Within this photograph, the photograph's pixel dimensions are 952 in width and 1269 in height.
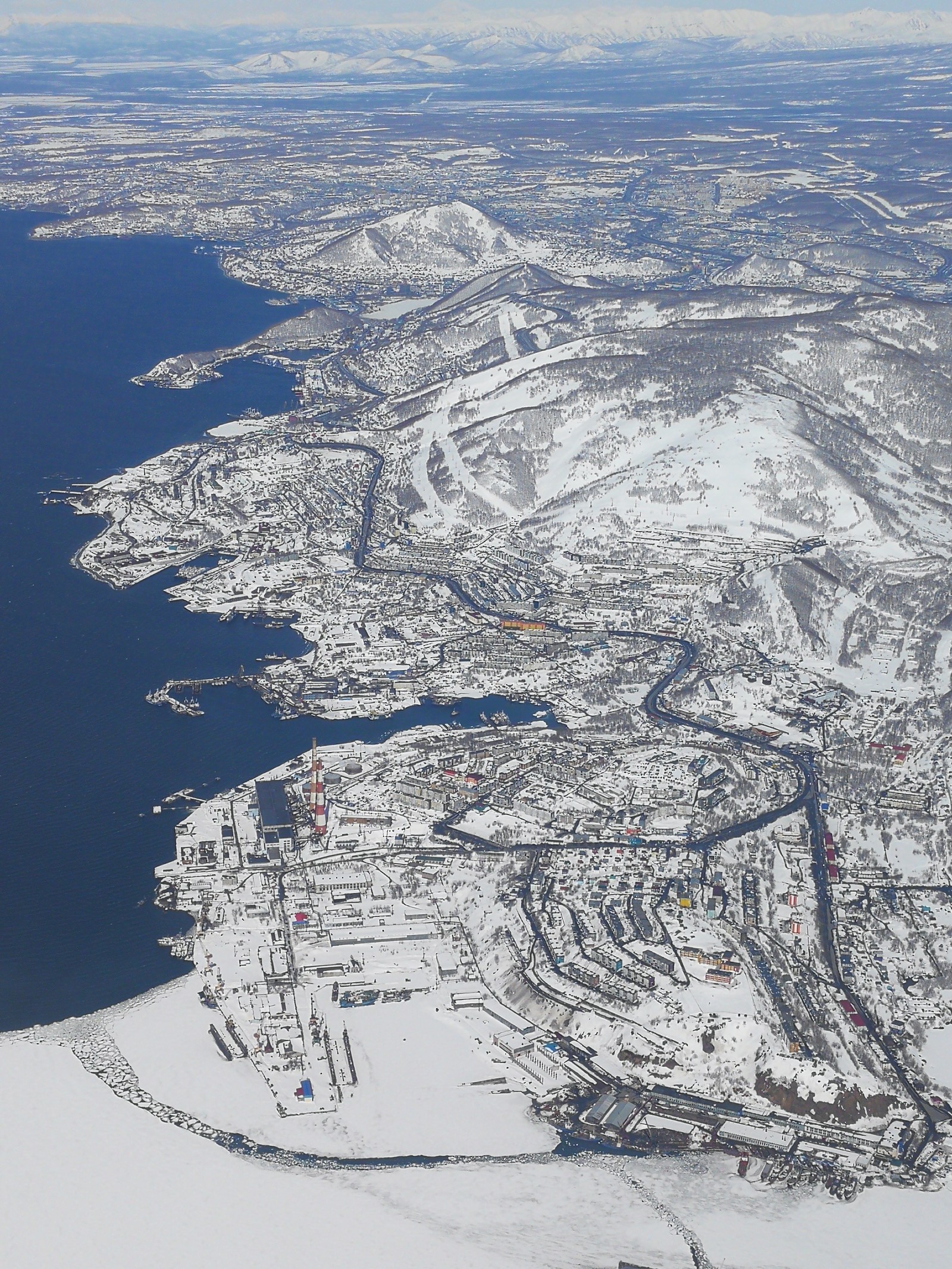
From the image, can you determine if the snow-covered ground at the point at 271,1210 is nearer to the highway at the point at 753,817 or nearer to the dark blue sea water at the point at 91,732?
the dark blue sea water at the point at 91,732

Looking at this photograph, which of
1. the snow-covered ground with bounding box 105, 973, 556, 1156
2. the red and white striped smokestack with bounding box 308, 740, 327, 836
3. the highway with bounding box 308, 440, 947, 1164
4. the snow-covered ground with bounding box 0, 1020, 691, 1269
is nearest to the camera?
the snow-covered ground with bounding box 0, 1020, 691, 1269

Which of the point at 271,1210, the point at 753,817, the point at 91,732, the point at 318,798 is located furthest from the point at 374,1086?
the point at 91,732

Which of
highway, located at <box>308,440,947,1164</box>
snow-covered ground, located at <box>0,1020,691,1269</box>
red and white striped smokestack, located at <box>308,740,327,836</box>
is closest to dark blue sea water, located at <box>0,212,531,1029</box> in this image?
red and white striped smokestack, located at <box>308,740,327,836</box>

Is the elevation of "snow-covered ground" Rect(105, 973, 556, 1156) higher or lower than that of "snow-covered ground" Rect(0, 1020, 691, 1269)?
higher

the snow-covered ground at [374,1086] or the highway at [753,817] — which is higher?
the highway at [753,817]

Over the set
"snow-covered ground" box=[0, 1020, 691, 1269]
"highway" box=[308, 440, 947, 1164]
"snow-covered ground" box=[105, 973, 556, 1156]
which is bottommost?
"snow-covered ground" box=[0, 1020, 691, 1269]

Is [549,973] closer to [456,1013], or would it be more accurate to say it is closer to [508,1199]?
[456,1013]

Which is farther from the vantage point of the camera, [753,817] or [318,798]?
[318,798]

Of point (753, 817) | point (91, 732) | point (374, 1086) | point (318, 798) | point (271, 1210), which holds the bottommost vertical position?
point (271, 1210)

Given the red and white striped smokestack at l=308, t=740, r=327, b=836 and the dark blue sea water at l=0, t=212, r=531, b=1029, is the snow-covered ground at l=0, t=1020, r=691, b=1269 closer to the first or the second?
the dark blue sea water at l=0, t=212, r=531, b=1029

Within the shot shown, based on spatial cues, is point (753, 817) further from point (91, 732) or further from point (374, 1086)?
point (91, 732)

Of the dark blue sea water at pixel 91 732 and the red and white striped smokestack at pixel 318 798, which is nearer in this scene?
the dark blue sea water at pixel 91 732

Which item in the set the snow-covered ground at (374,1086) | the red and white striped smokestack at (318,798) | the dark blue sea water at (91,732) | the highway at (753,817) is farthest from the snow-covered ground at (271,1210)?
the red and white striped smokestack at (318,798)
